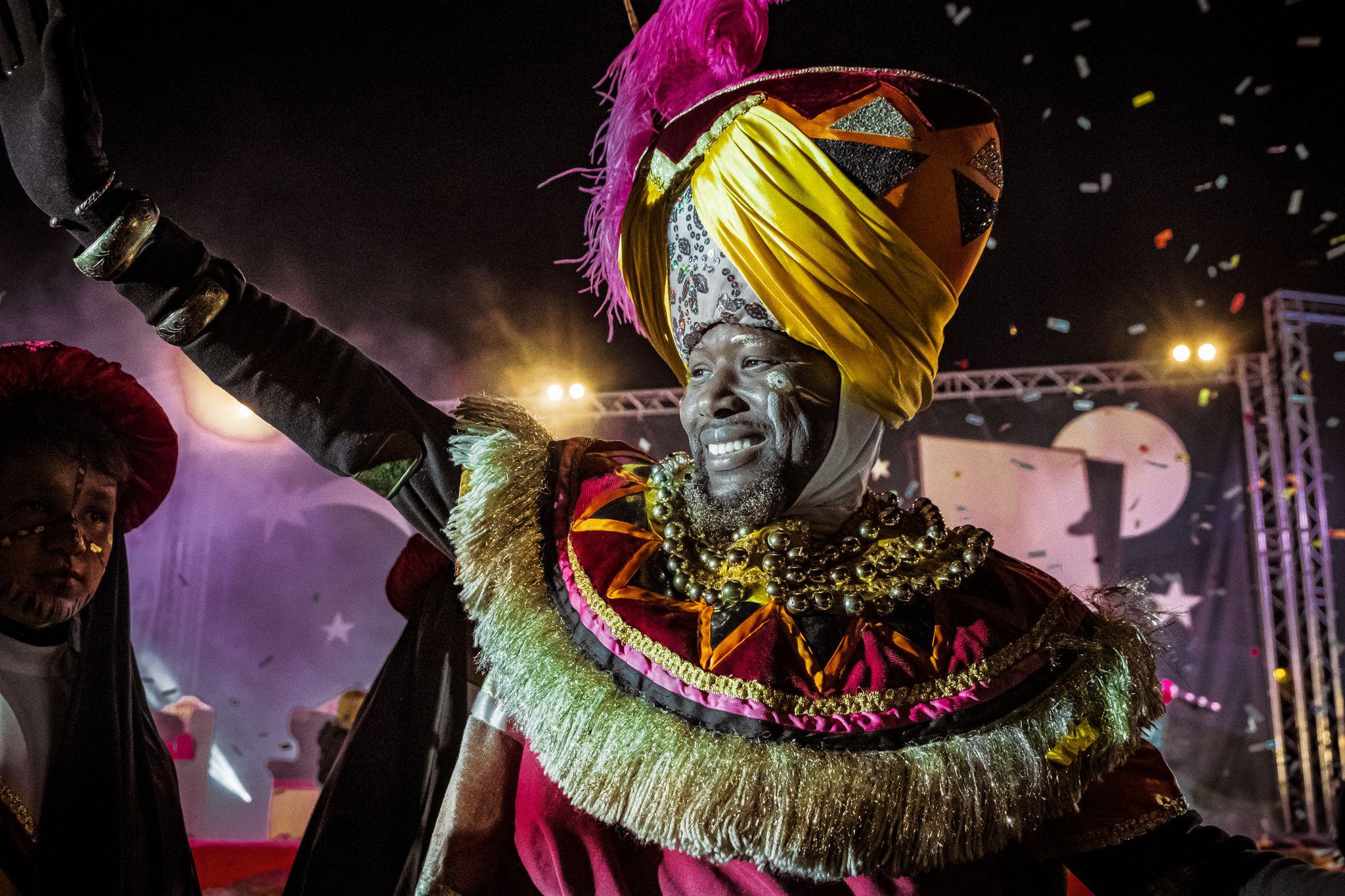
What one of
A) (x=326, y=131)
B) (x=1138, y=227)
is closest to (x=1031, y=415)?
(x=1138, y=227)

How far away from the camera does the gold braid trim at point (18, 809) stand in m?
1.61

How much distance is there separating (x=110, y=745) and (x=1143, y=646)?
185cm

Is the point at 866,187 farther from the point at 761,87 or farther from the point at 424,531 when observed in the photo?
the point at 424,531

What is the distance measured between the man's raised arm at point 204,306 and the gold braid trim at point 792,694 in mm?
396

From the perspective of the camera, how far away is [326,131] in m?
3.78

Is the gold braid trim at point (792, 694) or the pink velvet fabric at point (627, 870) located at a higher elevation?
the gold braid trim at point (792, 694)

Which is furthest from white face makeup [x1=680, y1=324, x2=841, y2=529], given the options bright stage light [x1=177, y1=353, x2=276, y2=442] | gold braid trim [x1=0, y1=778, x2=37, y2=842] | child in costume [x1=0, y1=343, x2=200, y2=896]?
bright stage light [x1=177, y1=353, x2=276, y2=442]

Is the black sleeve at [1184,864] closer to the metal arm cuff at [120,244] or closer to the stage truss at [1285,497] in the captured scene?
the metal arm cuff at [120,244]

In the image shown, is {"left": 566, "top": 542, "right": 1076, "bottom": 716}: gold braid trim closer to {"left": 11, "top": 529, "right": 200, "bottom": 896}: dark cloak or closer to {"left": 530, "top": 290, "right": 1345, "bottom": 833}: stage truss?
{"left": 11, "top": 529, "right": 200, "bottom": 896}: dark cloak

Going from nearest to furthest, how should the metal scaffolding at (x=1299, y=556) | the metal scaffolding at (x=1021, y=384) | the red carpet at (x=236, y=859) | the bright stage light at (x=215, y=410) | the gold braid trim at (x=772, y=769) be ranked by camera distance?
the gold braid trim at (x=772, y=769)
the red carpet at (x=236, y=859)
the bright stage light at (x=215, y=410)
the metal scaffolding at (x=1299, y=556)
the metal scaffolding at (x=1021, y=384)

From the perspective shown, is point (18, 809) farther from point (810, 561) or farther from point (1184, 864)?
point (1184, 864)

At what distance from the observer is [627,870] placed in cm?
142

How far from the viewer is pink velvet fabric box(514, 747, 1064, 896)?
1.38 metres

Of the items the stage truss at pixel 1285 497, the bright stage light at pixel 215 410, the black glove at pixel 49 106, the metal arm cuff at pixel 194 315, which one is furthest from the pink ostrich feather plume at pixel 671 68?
the stage truss at pixel 1285 497
